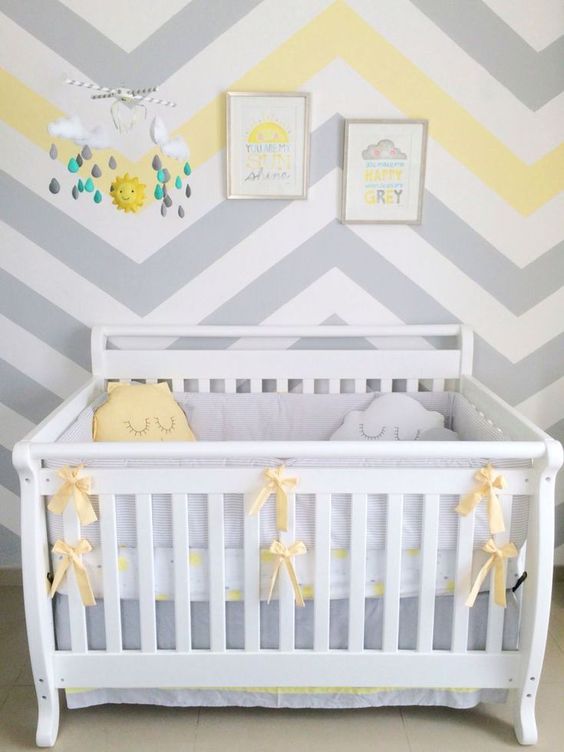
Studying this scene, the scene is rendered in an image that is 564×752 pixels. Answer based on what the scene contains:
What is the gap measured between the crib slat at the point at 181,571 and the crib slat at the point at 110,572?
0.13 metres

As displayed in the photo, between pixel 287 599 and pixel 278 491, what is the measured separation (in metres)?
0.27

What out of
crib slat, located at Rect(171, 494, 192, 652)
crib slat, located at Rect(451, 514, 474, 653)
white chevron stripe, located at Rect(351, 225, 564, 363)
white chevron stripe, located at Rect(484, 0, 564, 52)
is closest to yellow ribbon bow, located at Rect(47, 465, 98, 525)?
crib slat, located at Rect(171, 494, 192, 652)

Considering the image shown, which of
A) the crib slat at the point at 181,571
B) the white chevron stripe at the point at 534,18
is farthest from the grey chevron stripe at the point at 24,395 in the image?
the white chevron stripe at the point at 534,18

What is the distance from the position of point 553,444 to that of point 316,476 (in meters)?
0.50

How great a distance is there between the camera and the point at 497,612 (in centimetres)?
167

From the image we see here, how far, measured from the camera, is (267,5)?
2.13 m

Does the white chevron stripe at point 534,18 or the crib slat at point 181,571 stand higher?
the white chevron stripe at point 534,18

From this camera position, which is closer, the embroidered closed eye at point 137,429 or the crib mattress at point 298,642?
the crib mattress at point 298,642

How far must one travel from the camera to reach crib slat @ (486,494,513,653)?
163cm

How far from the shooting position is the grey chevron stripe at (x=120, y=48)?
6.97 ft

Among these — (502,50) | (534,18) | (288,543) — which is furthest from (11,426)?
(534,18)

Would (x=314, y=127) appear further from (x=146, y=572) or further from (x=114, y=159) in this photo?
(x=146, y=572)

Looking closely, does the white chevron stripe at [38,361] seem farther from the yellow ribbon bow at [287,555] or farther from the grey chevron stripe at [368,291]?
the yellow ribbon bow at [287,555]

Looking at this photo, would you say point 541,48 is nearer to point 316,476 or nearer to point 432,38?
point 432,38
